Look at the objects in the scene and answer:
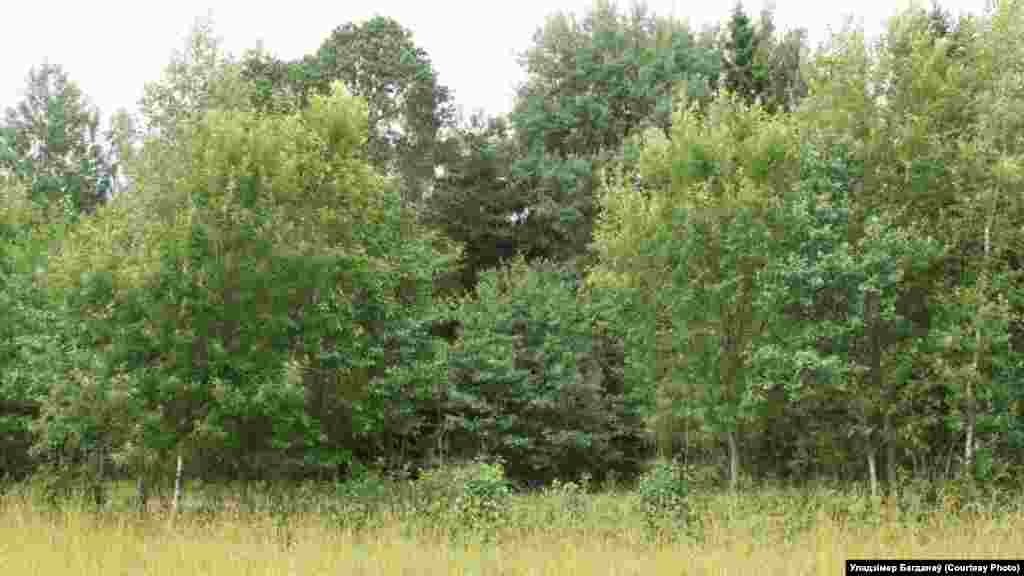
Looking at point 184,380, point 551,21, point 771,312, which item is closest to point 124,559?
point 184,380

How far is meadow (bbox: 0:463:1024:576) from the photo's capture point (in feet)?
23.6

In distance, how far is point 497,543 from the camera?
9328mm

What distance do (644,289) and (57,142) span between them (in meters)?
39.8

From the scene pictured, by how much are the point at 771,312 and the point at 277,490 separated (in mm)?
10658

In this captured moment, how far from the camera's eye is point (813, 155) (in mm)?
17656

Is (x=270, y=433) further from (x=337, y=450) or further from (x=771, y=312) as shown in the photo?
(x=771, y=312)

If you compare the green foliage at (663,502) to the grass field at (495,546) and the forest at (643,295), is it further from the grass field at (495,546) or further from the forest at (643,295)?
the grass field at (495,546)

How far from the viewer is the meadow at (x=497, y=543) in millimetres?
7184

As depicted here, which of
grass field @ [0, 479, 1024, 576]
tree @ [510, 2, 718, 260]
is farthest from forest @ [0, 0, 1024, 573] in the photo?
tree @ [510, 2, 718, 260]

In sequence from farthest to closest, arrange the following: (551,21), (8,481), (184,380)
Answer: (551,21) → (8,481) → (184,380)

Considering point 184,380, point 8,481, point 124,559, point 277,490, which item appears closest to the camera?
point 124,559

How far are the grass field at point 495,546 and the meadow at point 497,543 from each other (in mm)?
23

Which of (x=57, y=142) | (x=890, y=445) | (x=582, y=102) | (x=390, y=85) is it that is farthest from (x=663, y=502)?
(x=57, y=142)

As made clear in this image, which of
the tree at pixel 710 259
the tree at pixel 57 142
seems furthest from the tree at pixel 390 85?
the tree at pixel 57 142
